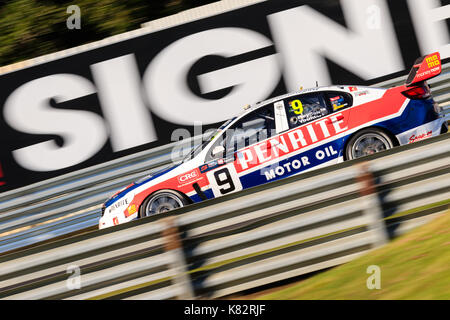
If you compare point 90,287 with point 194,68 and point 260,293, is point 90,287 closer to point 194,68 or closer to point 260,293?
point 260,293

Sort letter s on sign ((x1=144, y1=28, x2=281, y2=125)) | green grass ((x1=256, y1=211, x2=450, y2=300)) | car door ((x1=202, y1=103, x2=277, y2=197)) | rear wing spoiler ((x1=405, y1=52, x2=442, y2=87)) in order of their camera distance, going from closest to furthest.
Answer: green grass ((x1=256, y1=211, x2=450, y2=300))
rear wing spoiler ((x1=405, y1=52, x2=442, y2=87))
car door ((x1=202, y1=103, x2=277, y2=197))
letter s on sign ((x1=144, y1=28, x2=281, y2=125))

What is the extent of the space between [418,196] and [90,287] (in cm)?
307

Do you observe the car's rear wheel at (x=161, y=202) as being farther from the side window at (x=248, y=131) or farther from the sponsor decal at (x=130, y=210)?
the side window at (x=248, y=131)

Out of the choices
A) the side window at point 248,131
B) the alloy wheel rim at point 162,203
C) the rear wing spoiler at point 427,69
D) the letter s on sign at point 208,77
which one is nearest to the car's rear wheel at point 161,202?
the alloy wheel rim at point 162,203

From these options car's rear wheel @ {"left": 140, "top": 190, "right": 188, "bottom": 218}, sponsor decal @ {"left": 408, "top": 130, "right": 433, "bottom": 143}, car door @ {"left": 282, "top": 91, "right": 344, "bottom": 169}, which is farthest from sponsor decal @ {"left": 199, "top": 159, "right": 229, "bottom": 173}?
sponsor decal @ {"left": 408, "top": 130, "right": 433, "bottom": 143}

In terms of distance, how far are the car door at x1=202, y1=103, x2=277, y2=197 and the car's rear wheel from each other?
0.49 m

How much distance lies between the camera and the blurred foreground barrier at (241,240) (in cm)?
548

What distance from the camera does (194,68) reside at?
10.4m

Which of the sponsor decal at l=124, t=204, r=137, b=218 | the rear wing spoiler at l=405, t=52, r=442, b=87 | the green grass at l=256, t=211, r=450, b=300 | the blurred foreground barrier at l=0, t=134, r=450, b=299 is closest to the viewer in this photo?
the green grass at l=256, t=211, r=450, b=300

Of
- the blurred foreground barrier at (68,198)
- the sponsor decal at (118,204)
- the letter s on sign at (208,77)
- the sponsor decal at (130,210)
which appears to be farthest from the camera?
the letter s on sign at (208,77)

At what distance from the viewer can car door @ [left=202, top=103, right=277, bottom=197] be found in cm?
852

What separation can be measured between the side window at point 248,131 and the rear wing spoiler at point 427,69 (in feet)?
6.49

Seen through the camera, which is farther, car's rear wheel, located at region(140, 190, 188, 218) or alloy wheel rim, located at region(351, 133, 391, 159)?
car's rear wheel, located at region(140, 190, 188, 218)

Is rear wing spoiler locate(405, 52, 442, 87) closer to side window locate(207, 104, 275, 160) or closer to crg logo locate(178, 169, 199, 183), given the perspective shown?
side window locate(207, 104, 275, 160)
